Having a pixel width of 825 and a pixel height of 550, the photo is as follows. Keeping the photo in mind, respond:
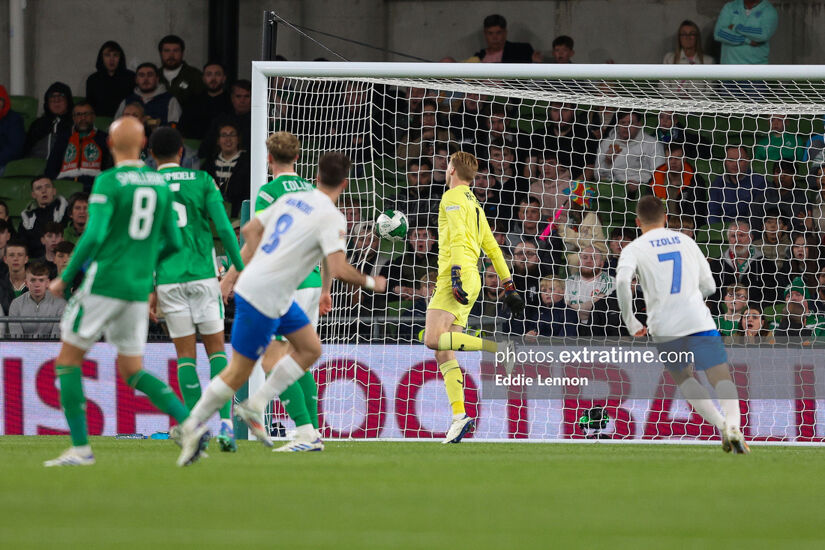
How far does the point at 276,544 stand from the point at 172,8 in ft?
48.3

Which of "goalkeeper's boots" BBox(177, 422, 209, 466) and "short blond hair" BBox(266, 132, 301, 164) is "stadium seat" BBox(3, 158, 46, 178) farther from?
"goalkeeper's boots" BBox(177, 422, 209, 466)

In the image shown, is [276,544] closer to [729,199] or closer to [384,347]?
[384,347]

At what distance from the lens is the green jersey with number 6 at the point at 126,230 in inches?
251

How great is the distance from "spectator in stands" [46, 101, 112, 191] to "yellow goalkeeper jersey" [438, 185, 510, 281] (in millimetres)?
7322

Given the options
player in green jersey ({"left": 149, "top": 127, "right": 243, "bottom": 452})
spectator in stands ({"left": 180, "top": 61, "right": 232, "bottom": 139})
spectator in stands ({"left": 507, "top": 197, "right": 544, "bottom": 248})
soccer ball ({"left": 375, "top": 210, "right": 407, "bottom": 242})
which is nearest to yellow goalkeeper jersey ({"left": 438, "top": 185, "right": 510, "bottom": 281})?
soccer ball ({"left": 375, "top": 210, "right": 407, "bottom": 242})

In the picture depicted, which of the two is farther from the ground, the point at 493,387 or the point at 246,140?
the point at 246,140

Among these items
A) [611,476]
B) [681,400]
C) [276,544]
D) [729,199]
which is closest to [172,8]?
[729,199]

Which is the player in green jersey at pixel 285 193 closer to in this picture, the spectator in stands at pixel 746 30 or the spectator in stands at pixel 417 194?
the spectator in stands at pixel 417 194

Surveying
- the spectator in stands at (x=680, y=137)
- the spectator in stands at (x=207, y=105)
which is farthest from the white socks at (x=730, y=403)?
the spectator in stands at (x=207, y=105)

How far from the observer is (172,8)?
17625 mm

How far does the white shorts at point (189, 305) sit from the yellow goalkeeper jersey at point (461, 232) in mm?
2040

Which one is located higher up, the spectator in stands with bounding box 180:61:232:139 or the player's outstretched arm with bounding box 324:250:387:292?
the spectator in stands with bounding box 180:61:232:139

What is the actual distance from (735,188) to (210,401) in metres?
7.10

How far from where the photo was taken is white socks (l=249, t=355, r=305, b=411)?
7062 millimetres
